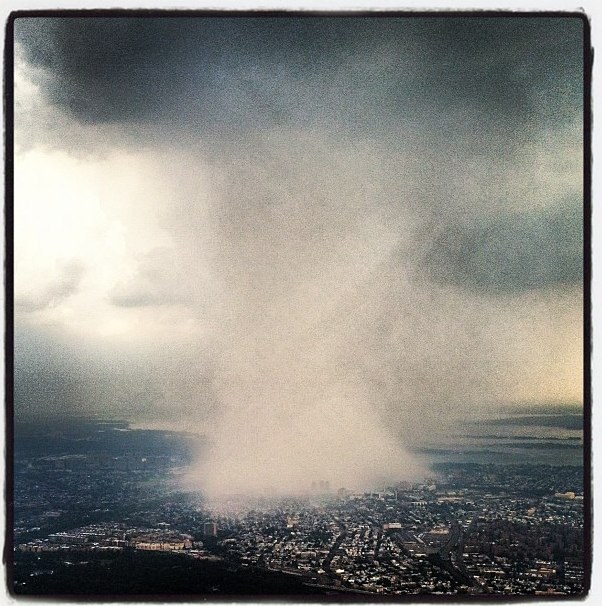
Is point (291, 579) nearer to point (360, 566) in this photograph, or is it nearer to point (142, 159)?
point (360, 566)

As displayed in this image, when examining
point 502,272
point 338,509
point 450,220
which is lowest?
point 338,509

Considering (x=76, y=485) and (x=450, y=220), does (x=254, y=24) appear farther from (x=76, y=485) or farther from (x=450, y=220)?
(x=76, y=485)

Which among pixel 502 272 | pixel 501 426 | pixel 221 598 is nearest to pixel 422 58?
pixel 502 272

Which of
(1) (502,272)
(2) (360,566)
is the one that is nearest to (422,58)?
(1) (502,272)

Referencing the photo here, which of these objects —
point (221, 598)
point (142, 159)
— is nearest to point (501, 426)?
point (221, 598)

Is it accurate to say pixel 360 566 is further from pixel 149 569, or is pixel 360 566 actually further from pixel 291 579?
pixel 149 569

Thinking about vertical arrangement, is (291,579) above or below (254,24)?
below

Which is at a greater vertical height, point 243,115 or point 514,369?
point 243,115

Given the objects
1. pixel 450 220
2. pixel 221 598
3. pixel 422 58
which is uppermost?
pixel 422 58
